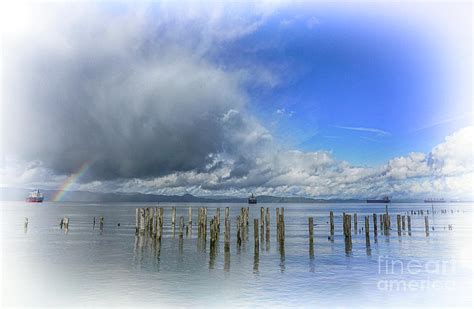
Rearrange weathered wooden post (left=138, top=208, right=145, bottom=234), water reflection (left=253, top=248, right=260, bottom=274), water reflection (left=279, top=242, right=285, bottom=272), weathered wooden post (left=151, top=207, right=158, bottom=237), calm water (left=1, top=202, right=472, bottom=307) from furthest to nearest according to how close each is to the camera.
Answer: weathered wooden post (left=138, top=208, right=145, bottom=234)
weathered wooden post (left=151, top=207, right=158, bottom=237)
water reflection (left=279, top=242, right=285, bottom=272)
water reflection (left=253, top=248, right=260, bottom=274)
calm water (left=1, top=202, right=472, bottom=307)

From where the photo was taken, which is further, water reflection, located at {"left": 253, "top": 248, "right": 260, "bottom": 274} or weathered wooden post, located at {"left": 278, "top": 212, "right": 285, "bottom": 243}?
weathered wooden post, located at {"left": 278, "top": 212, "right": 285, "bottom": 243}

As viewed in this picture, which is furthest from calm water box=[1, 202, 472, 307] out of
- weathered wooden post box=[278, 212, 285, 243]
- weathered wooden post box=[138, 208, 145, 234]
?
weathered wooden post box=[138, 208, 145, 234]

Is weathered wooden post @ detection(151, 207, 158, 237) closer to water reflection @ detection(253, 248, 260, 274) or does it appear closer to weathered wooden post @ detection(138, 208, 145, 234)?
weathered wooden post @ detection(138, 208, 145, 234)

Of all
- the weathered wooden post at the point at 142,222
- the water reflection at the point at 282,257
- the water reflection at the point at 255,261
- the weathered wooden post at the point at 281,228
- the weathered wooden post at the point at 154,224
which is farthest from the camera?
the weathered wooden post at the point at 142,222

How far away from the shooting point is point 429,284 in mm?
19594

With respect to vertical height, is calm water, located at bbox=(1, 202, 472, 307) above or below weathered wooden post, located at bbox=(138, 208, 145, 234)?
below

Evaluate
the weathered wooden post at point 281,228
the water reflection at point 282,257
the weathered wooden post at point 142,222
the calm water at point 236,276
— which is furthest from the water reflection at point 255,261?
the weathered wooden post at point 142,222

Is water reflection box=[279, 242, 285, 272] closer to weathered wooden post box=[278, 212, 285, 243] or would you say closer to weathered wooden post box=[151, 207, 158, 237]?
weathered wooden post box=[278, 212, 285, 243]

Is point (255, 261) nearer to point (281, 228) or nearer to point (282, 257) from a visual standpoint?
point (282, 257)

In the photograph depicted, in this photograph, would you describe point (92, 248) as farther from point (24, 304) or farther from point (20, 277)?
point (24, 304)

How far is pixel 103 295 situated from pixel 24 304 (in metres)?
3.15

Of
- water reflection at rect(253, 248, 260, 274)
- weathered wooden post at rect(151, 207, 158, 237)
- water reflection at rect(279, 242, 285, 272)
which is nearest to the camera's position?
water reflection at rect(253, 248, 260, 274)

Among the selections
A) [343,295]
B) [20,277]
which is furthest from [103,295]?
[343,295]

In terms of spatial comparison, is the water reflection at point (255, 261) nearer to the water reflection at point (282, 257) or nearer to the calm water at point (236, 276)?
the calm water at point (236, 276)
